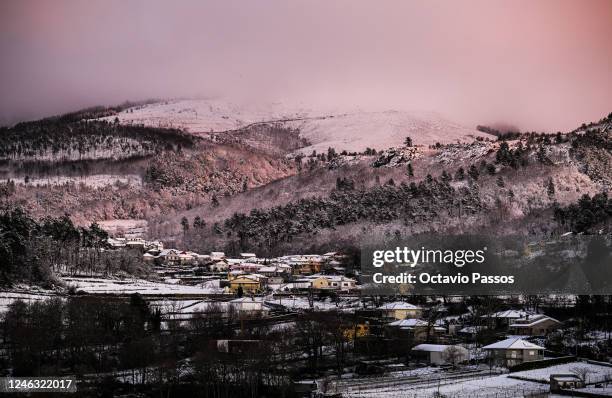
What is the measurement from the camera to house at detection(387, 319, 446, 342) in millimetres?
52688

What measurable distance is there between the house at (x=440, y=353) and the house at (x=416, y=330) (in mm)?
2990

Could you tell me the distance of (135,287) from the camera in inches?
2798

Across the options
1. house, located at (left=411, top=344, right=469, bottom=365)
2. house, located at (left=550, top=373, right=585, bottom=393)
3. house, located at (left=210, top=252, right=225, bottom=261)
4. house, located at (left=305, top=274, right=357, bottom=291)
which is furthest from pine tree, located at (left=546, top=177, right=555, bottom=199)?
house, located at (left=550, top=373, right=585, bottom=393)

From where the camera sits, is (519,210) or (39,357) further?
(519,210)

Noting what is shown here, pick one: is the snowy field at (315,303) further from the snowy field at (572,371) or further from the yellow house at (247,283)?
the snowy field at (572,371)

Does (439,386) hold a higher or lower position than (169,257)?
lower

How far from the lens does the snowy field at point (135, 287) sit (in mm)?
67525

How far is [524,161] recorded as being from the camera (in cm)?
11656

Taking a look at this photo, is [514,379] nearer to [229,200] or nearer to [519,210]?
[519,210]

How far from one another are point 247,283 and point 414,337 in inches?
1035

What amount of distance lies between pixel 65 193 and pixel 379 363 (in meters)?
118

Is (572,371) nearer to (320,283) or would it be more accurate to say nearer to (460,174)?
(320,283)

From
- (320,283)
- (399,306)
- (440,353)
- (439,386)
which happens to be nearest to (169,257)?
(320,283)

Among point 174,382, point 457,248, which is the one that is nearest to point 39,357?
point 174,382
